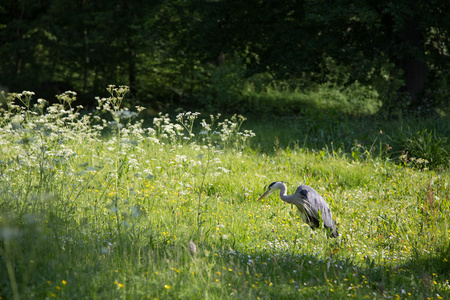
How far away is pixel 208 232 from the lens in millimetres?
4227

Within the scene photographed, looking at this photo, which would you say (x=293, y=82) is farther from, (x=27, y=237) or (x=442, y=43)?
(x=27, y=237)

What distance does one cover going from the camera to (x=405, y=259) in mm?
4199

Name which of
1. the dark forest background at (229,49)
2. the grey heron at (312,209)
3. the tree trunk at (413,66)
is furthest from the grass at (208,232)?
the tree trunk at (413,66)

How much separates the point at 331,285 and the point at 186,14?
14.6 meters

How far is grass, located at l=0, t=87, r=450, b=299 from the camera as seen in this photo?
3.06 m

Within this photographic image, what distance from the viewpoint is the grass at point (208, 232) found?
3057 millimetres

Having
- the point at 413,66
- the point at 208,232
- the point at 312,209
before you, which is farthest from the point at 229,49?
the point at 208,232

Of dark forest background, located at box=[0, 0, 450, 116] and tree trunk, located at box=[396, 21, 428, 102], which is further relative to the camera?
tree trunk, located at box=[396, 21, 428, 102]

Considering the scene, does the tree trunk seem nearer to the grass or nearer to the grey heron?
the grass

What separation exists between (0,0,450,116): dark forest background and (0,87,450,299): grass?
5.99 m

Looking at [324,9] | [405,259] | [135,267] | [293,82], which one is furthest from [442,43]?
[135,267]

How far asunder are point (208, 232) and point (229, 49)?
11.3 m

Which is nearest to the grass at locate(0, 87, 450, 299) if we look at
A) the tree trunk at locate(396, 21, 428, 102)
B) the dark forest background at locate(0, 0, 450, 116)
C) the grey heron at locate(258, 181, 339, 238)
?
the grey heron at locate(258, 181, 339, 238)

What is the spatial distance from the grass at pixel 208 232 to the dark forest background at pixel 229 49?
5.99 m
